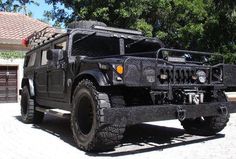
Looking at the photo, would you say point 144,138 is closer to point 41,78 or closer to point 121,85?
point 121,85

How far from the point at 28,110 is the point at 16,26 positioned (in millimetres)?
14096

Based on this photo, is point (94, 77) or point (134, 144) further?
point (134, 144)

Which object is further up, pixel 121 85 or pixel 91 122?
pixel 121 85

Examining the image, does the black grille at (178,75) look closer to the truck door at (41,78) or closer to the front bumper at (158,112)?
the front bumper at (158,112)

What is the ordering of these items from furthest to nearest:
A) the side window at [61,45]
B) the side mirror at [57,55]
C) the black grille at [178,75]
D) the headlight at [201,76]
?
the side window at [61,45]
the side mirror at [57,55]
the headlight at [201,76]
the black grille at [178,75]

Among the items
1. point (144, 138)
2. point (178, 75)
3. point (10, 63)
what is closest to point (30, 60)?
point (144, 138)

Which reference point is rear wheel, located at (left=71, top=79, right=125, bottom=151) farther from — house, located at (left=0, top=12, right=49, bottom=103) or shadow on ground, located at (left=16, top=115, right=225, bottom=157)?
house, located at (left=0, top=12, right=49, bottom=103)

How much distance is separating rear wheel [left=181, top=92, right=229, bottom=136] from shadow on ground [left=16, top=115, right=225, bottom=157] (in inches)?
6.0

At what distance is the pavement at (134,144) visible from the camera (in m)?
6.26

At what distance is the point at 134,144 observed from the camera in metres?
7.18

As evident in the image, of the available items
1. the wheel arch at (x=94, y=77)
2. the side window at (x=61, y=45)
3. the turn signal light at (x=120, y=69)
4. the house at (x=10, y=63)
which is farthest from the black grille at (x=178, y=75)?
the house at (x=10, y=63)

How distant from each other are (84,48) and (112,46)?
0.61 meters

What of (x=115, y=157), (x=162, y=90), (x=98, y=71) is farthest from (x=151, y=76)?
(x=115, y=157)

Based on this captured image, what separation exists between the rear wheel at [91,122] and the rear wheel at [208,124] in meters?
2.42
